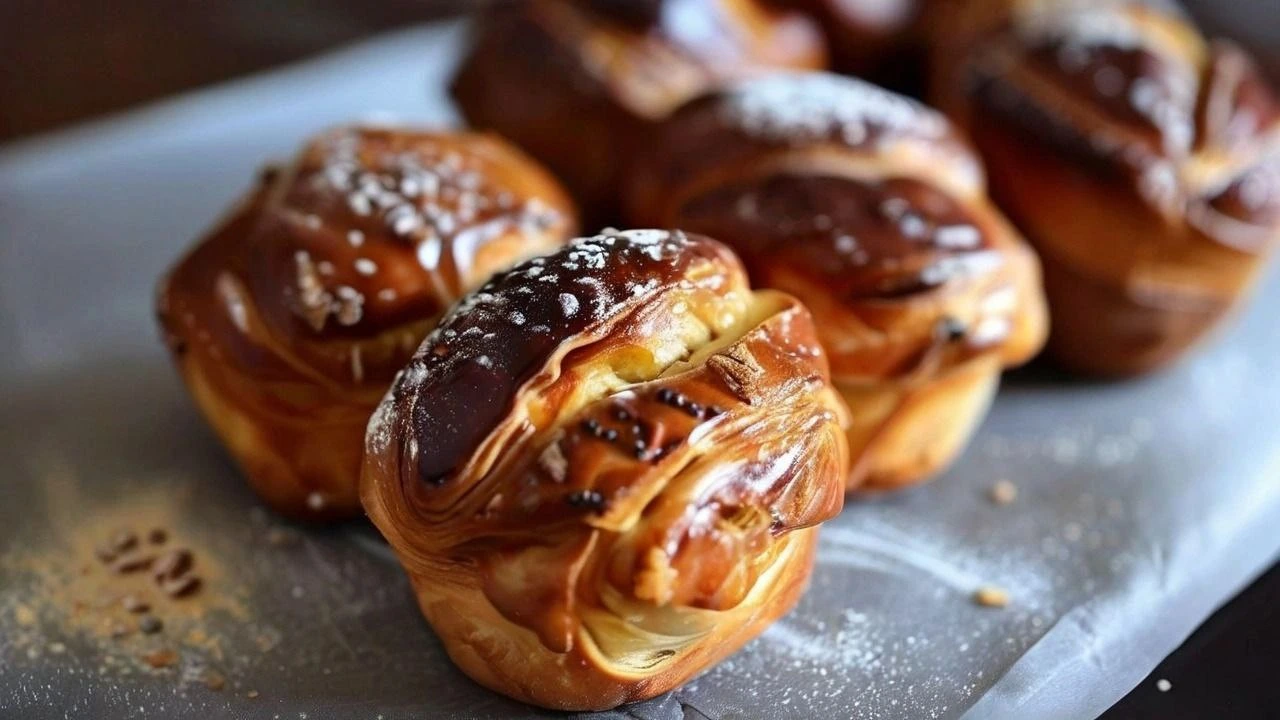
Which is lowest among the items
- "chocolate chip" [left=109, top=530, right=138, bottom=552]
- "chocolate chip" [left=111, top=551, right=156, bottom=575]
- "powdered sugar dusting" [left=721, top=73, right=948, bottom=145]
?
"chocolate chip" [left=109, top=530, right=138, bottom=552]

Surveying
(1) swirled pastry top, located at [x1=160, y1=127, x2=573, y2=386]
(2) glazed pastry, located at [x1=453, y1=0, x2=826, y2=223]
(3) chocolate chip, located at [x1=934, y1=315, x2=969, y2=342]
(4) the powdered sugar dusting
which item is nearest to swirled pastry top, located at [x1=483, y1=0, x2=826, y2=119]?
(2) glazed pastry, located at [x1=453, y1=0, x2=826, y2=223]

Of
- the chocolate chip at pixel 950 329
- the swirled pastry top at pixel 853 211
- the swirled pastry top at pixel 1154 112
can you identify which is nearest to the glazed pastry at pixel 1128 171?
the swirled pastry top at pixel 1154 112

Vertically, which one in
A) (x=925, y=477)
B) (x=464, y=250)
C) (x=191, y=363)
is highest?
(x=464, y=250)

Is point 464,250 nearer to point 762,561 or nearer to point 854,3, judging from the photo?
point 762,561

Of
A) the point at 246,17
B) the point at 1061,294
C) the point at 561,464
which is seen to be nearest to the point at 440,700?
the point at 561,464

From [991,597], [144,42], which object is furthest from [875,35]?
[144,42]

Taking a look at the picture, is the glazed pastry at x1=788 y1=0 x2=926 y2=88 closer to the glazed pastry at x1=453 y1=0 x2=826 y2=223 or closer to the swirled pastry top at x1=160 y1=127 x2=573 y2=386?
the glazed pastry at x1=453 y1=0 x2=826 y2=223
